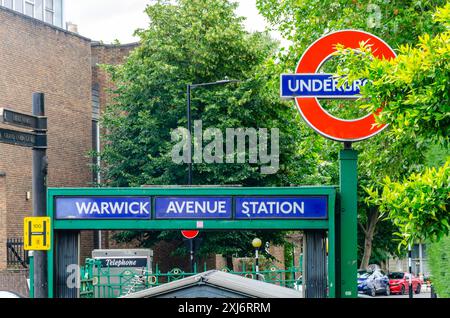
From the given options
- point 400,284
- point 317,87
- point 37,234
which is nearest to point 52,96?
point 400,284

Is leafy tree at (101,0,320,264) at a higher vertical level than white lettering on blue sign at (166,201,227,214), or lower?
higher

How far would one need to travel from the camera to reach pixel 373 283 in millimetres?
49625

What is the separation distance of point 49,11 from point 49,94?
7.69m

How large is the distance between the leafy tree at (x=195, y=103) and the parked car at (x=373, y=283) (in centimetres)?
1306

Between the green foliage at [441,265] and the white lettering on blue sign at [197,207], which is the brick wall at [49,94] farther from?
the white lettering on blue sign at [197,207]

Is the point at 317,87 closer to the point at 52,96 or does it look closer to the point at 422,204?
the point at 422,204

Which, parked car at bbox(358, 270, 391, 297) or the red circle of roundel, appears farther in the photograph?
parked car at bbox(358, 270, 391, 297)

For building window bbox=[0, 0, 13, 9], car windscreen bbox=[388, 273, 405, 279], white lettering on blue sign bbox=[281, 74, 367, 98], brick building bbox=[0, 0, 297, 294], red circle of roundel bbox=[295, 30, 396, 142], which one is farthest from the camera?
car windscreen bbox=[388, 273, 405, 279]

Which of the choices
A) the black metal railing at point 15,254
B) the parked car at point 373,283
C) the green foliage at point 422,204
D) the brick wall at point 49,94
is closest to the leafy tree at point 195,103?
the brick wall at point 49,94

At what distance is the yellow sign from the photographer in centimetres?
1466

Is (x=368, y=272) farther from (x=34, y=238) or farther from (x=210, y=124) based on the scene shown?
(x=34, y=238)

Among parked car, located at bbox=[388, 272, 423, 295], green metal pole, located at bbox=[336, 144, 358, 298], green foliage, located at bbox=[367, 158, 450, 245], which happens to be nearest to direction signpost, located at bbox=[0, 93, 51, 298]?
green metal pole, located at bbox=[336, 144, 358, 298]

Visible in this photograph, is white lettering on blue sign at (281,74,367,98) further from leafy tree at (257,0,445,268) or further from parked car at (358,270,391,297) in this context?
parked car at (358,270,391,297)

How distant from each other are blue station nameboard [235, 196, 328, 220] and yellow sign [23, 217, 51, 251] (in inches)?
269
